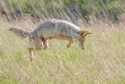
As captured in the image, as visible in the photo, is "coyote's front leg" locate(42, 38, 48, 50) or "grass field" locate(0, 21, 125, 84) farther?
"coyote's front leg" locate(42, 38, 48, 50)

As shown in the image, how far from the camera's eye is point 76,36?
5344 millimetres

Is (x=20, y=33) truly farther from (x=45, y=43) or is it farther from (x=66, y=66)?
(x=66, y=66)

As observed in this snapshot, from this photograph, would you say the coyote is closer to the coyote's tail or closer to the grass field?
the coyote's tail

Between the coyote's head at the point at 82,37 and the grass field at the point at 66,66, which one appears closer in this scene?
the grass field at the point at 66,66

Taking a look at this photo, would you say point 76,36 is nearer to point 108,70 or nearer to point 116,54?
point 116,54

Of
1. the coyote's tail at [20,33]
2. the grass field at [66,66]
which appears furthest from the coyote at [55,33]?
the grass field at [66,66]

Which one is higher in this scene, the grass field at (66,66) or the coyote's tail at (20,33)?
the grass field at (66,66)

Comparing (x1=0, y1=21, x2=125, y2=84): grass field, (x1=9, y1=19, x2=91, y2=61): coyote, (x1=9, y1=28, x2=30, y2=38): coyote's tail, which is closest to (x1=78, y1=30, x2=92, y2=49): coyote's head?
(x1=9, y1=19, x2=91, y2=61): coyote

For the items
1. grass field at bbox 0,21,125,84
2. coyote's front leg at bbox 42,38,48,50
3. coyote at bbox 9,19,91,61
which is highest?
grass field at bbox 0,21,125,84

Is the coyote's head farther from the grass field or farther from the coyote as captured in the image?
the grass field

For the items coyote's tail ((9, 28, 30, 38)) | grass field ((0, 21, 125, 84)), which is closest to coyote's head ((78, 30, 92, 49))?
grass field ((0, 21, 125, 84))

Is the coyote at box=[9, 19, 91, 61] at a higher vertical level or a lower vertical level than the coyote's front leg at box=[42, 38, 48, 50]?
higher

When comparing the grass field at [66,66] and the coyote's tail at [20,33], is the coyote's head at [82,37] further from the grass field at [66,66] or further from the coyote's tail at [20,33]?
the coyote's tail at [20,33]

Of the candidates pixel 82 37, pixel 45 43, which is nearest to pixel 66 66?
pixel 82 37
